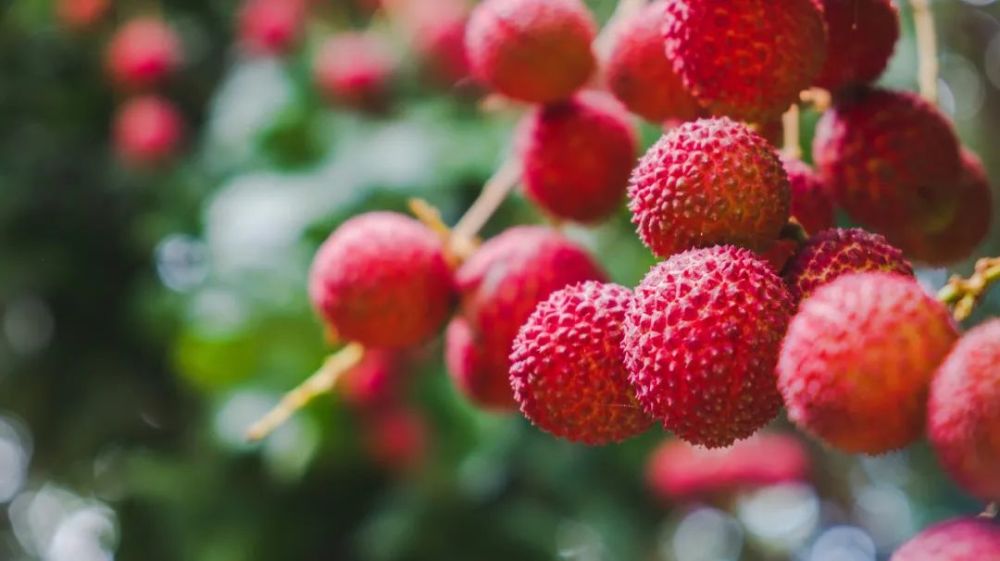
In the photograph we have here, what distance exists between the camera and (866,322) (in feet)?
1.03

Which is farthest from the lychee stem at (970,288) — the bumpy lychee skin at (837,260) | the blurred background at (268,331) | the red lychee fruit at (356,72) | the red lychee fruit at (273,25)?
the red lychee fruit at (273,25)

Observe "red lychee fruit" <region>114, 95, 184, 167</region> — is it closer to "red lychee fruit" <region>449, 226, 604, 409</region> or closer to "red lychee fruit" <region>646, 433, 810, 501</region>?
"red lychee fruit" <region>646, 433, 810, 501</region>

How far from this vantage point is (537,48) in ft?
1.88

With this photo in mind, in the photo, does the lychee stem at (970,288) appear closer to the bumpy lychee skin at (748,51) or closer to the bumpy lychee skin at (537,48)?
the bumpy lychee skin at (748,51)

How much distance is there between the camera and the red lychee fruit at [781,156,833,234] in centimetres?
46

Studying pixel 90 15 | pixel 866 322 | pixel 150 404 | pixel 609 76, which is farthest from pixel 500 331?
pixel 90 15

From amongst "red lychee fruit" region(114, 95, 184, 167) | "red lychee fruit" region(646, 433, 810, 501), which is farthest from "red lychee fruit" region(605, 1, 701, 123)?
"red lychee fruit" region(114, 95, 184, 167)

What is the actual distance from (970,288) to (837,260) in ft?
0.14

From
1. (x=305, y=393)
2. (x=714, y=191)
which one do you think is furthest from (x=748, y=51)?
(x=305, y=393)

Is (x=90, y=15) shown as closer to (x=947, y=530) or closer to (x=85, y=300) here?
(x=85, y=300)

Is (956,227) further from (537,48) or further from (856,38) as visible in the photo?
(537,48)

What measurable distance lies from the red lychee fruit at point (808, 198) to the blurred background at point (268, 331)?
35 cm

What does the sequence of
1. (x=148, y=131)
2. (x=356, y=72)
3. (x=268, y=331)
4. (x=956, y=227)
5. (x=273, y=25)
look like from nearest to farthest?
(x=956, y=227) → (x=268, y=331) → (x=356, y=72) → (x=273, y=25) → (x=148, y=131)

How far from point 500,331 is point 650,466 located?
780 millimetres
